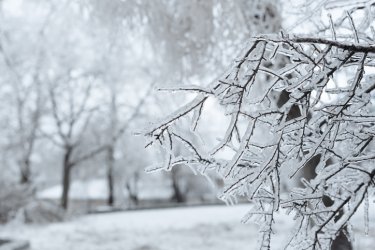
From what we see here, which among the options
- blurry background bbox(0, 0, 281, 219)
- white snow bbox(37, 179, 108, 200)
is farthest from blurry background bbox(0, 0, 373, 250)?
white snow bbox(37, 179, 108, 200)

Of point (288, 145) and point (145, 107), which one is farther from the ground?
point (145, 107)

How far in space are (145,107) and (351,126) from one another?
859 inches

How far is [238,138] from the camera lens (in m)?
2.21

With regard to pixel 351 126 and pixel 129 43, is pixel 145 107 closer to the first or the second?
pixel 129 43

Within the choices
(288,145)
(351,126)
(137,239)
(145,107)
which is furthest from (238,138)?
(145,107)

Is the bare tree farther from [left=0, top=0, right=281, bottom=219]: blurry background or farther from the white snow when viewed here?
the white snow

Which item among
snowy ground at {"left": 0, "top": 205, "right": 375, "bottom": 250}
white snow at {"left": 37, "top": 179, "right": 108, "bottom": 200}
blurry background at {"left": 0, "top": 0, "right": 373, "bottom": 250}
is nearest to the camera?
blurry background at {"left": 0, "top": 0, "right": 373, "bottom": 250}

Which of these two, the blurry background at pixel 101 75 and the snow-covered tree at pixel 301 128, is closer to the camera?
the snow-covered tree at pixel 301 128

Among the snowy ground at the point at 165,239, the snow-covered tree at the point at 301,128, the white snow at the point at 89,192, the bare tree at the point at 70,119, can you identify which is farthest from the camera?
the white snow at the point at 89,192

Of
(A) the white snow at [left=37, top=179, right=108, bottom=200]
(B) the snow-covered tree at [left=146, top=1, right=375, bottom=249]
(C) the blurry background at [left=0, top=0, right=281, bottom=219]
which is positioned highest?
(C) the blurry background at [left=0, top=0, right=281, bottom=219]

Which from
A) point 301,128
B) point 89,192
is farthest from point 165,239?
point 89,192

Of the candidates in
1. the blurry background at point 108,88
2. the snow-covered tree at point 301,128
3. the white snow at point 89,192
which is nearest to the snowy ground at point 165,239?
the blurry background at point 108,88

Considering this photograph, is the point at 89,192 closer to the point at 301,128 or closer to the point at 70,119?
the point at 70,119

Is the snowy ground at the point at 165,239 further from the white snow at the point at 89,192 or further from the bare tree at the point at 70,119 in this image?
the white snow at the point at 89,192
